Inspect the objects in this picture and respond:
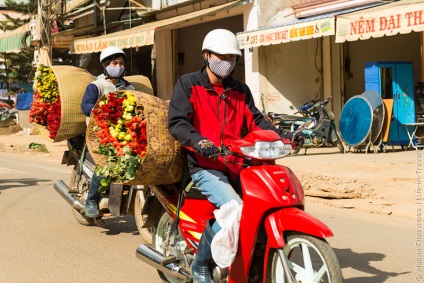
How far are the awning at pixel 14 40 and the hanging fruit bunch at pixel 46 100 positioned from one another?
17884mm

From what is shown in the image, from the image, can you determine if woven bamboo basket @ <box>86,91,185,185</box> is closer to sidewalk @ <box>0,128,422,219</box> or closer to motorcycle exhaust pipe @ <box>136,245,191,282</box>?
motorcycle exhaust pipe @ <box>136,245,191,282</box>

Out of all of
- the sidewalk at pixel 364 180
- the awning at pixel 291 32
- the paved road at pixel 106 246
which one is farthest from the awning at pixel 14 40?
the paved road at pixel 106 246

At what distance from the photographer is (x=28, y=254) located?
6.47 meters

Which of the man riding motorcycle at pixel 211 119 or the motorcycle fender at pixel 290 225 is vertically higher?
the man riding motorcycle at pixel 211 119

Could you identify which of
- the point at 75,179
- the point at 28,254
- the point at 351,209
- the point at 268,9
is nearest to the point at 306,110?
the point at 268,9

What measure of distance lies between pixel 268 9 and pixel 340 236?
38.6 ft

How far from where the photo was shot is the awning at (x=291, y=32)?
13929 mm

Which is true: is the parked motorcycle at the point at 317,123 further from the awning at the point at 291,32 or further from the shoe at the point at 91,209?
the shoe at the point at 91,209

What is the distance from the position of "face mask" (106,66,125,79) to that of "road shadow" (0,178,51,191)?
4.66 metres

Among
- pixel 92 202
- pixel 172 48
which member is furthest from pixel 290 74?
pixel 92 202

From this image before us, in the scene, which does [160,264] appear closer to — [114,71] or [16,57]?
[114,71]

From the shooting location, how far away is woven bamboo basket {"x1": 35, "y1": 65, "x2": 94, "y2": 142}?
7.19m

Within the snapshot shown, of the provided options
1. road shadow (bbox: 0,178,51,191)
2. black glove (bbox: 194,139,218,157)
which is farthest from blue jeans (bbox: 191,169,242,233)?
road shadow (bbox: 0,178,51,191)

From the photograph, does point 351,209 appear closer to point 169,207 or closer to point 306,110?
point 169,207
